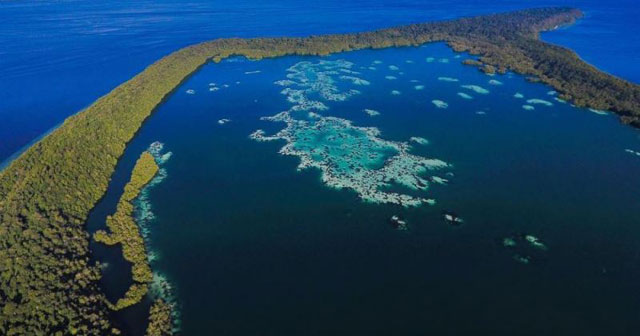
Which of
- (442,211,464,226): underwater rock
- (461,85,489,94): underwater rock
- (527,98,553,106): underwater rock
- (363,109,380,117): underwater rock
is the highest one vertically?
(461,85,489,94): underwater rock

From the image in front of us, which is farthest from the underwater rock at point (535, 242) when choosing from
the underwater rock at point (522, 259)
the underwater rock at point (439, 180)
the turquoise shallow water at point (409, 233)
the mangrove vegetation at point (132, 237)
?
the mangrove vegetation at point (132, 237)

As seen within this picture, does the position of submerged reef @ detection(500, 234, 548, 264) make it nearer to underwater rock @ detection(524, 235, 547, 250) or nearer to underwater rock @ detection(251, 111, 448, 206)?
underwater rock @ detection(524, 235, 547, 250)

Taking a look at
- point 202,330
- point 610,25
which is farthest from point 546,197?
point 610,25

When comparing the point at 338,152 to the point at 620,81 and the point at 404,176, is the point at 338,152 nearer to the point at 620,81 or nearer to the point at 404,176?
the point at 404,176

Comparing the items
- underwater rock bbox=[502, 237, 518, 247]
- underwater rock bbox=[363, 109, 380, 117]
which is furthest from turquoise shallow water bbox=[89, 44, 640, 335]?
underwater rock bbox=[363, 109, 380, 117]

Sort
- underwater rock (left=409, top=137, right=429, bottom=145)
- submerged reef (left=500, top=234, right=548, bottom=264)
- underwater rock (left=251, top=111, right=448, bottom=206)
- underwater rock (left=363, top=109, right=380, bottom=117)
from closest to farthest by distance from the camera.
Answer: submerged reef (left=500, top=234, right=548, bottom=264)
underwater rock (left=251, top=111, right=448, bottom=206)
underwater rock (left=409, top=137, right=429, bottom=145)
underwater rock (left=363, top=109, right=380, bottom=117)

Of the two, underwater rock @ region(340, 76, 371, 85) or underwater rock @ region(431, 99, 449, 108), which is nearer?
underwater rock @ region(431, 99, 449, 108)

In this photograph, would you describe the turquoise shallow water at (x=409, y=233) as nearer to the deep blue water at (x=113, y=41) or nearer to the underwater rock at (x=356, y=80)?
the underwater rock at (x=356, y=80)
